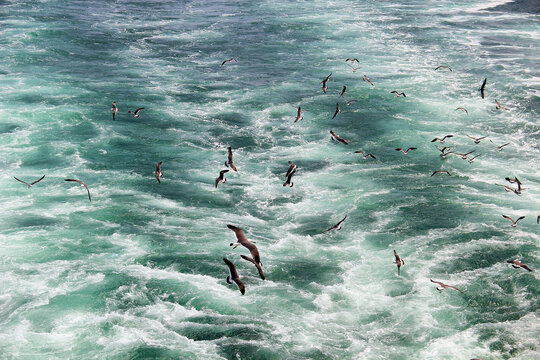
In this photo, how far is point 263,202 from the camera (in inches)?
904

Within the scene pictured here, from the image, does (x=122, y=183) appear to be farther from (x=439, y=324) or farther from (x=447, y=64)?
(x=447, y=64)

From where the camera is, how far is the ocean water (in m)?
15.8

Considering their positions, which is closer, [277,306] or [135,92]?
[277,306]

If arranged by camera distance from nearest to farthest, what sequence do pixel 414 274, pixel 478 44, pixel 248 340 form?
pixel 248 340
pixel 414 274
pixel 478 44

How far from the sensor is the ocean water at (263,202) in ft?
51.7

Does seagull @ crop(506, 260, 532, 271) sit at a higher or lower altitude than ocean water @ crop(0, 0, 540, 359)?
higher

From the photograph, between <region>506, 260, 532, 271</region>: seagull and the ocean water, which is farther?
<region>506, 260, 532, 271</region>: seagull

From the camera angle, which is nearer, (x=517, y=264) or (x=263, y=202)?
(x=517, y=264)

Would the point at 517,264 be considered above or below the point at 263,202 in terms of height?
above

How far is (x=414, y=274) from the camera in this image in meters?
18.2

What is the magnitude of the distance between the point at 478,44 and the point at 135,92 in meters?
28.5

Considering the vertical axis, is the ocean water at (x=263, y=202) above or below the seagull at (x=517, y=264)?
below

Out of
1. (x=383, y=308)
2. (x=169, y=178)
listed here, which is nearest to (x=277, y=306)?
(x=383, y=308)

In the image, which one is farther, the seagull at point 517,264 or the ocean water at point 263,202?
the seagull at point 517,264
